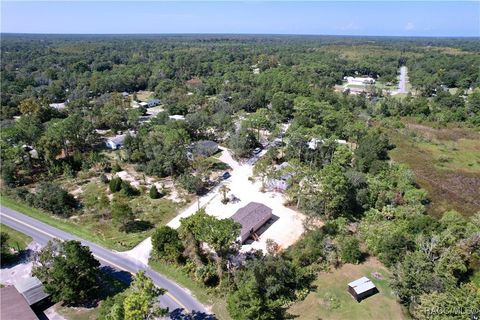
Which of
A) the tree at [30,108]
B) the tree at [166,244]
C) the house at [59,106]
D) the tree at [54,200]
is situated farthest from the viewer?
the house at [59,106]

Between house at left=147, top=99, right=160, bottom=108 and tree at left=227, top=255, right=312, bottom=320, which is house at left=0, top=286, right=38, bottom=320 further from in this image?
house at left=147, top=99, right=160, bottom=108

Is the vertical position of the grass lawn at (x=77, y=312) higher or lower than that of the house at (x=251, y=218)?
lower

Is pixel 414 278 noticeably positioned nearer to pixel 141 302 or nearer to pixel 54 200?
pixel 141 302


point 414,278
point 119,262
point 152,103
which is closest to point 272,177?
point 119,262

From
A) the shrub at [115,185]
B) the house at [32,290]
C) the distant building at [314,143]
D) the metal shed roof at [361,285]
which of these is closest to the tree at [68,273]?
the house at [32,290]

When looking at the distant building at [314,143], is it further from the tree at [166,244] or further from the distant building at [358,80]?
the distant building at [358,80]

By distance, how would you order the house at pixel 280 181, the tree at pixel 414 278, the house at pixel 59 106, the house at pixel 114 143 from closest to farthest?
1. the tree at pixel 414 278
2. the house at pixel 280 181
3. the house at pixel 114 143
4. the house at pixel 59 106

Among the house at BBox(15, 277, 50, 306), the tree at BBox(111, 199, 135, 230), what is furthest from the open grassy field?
the house at BBox(15, 277, 50, 306)

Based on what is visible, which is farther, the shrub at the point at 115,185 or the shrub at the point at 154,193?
the shrub at the point at 115,185
